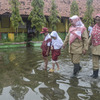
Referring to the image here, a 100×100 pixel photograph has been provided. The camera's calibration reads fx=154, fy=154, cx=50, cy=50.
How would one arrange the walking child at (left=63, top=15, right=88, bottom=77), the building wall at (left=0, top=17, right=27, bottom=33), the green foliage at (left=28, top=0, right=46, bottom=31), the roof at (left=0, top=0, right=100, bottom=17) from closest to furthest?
the walking child at (left=63, top=15, right=88, bottom=77)
the green foliage at (left=28, top=0, right=46, bottom=31)
the building wall at (left=0, top=17, right=27, bottom=33)
the roof at (left=0, top=0, right=100, bottom=17)

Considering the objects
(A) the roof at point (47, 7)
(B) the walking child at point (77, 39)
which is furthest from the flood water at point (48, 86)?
(A) the roof at point (47, 7)

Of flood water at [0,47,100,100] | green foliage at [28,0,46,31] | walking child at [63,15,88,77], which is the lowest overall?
flood water at [0,47,100,100]

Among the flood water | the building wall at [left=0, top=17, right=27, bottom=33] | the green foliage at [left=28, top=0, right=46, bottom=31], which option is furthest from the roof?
the flood water

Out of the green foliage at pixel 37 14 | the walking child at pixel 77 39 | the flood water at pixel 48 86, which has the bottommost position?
the flood water at pixel 48 86

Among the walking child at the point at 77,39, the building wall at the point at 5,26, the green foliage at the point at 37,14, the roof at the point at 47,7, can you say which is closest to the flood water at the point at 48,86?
the walking child at the point at 77,39

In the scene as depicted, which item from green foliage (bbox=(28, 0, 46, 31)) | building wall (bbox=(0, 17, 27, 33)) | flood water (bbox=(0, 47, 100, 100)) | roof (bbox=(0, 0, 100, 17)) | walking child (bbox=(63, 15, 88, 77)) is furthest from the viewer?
roof (bbox=(0, 0, 100, 17))

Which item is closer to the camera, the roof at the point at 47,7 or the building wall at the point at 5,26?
the building wall at the point at 5,26

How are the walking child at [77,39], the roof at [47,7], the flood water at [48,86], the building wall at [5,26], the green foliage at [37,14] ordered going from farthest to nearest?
the roof at [47,7] < the building wall at [5,26] < the green foliage at [37,14] < the walking child at [77,39] < the flood water at [48,86]

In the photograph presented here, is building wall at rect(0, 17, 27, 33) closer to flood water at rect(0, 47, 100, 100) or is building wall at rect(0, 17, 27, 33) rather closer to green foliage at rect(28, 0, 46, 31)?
green foliage at rect(28, 0, 46, 31)

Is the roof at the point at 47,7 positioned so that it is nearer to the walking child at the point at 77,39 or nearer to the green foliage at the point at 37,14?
the green foliage at the point at 37,14

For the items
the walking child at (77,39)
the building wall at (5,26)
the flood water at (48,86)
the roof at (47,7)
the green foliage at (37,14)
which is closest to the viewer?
the flood water at (48,86)

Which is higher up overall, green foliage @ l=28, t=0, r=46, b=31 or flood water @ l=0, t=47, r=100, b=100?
green foliage @ l=28, t=0, r=46, b=31

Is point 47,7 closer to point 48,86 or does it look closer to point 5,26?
point 5,26

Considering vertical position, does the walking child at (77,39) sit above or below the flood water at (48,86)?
above
